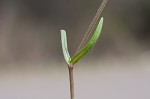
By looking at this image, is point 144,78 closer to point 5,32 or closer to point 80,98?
point 80,98

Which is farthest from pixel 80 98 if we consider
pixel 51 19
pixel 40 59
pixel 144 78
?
pixel 51 19

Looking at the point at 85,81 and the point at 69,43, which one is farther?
the point at 69,43

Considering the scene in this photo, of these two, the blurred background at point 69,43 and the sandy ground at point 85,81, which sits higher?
the blurred background at point 69,43

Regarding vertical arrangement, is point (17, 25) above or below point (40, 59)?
above

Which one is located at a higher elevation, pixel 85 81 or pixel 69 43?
pixel 69 43

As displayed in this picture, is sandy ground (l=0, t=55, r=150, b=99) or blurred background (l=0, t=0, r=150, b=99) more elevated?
blurred background (l=0, t=0, r=150, b=99)

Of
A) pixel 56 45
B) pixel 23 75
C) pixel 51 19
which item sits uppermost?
pixel 51 19

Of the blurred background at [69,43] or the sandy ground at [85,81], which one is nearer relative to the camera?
the sandy ground at [85,81]

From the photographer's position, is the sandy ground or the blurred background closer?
the sandy ground
